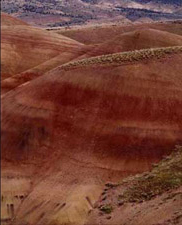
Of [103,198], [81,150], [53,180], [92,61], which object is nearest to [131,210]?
[103,198]

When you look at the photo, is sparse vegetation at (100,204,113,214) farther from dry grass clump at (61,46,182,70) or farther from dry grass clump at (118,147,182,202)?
dry grass clump at (61,46,182,70)

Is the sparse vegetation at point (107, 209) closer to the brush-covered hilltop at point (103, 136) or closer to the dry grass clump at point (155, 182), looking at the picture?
the brush-covered hilltop at point (103, 136)

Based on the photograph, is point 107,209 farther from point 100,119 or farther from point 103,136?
point 100,119

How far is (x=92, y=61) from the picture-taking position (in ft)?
164

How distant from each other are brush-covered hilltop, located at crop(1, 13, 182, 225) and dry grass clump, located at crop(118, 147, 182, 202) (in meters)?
0.07

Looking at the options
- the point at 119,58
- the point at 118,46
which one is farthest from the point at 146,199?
the point at 118,46

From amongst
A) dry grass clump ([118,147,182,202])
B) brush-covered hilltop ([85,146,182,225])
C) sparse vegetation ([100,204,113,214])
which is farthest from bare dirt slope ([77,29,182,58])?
sparse vegetation ([100,204,113,214])

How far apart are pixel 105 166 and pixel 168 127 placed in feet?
26.0

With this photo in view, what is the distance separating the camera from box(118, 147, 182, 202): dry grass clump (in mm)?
33062

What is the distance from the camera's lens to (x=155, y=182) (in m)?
34.2

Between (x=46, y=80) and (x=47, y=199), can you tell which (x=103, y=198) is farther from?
(x=46, y=80)

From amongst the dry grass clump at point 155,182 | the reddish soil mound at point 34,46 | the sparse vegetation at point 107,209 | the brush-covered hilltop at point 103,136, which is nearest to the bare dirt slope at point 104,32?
the reddish soil mound at point 34,46

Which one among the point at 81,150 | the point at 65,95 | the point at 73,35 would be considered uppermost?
the point at 65,95

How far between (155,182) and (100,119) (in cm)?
903
